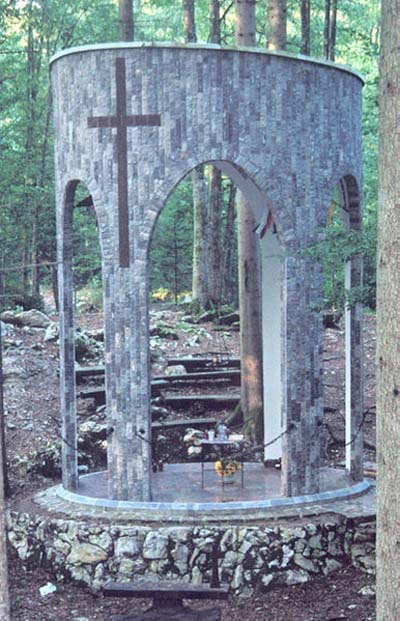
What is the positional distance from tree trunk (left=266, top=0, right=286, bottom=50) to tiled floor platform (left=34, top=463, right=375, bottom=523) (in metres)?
6.39

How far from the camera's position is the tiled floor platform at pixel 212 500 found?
30.8ft

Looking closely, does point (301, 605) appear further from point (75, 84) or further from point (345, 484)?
point (75, 84)

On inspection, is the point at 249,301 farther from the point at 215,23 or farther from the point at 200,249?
the point at 215,23

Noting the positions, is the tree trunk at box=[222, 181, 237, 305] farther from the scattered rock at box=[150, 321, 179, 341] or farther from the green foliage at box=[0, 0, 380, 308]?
the scattered rock at box=[150, 321, 179, 341]

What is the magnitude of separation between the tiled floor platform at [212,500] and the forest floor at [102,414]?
71 centimetres

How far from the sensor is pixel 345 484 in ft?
34.8

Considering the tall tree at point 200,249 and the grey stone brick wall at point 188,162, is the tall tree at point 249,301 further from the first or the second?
the tall tree at point 200,249

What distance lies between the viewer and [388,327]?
5.37 metres

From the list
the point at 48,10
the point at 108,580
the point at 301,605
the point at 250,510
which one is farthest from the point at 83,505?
the point at 48,10

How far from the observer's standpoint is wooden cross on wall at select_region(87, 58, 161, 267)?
9.62 metres

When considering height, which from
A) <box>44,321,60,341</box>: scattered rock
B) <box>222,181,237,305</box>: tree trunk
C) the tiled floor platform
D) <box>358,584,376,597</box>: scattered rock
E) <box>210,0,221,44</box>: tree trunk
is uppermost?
<box>210,0,221,44</box>: tree trunk

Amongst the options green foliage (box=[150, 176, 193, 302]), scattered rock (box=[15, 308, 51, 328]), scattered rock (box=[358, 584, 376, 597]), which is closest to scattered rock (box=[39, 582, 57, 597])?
scattered rock (box=[358, 584, 376, 597])

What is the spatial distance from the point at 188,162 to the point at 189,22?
31.4 feet

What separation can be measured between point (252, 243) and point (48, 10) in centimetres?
1070
